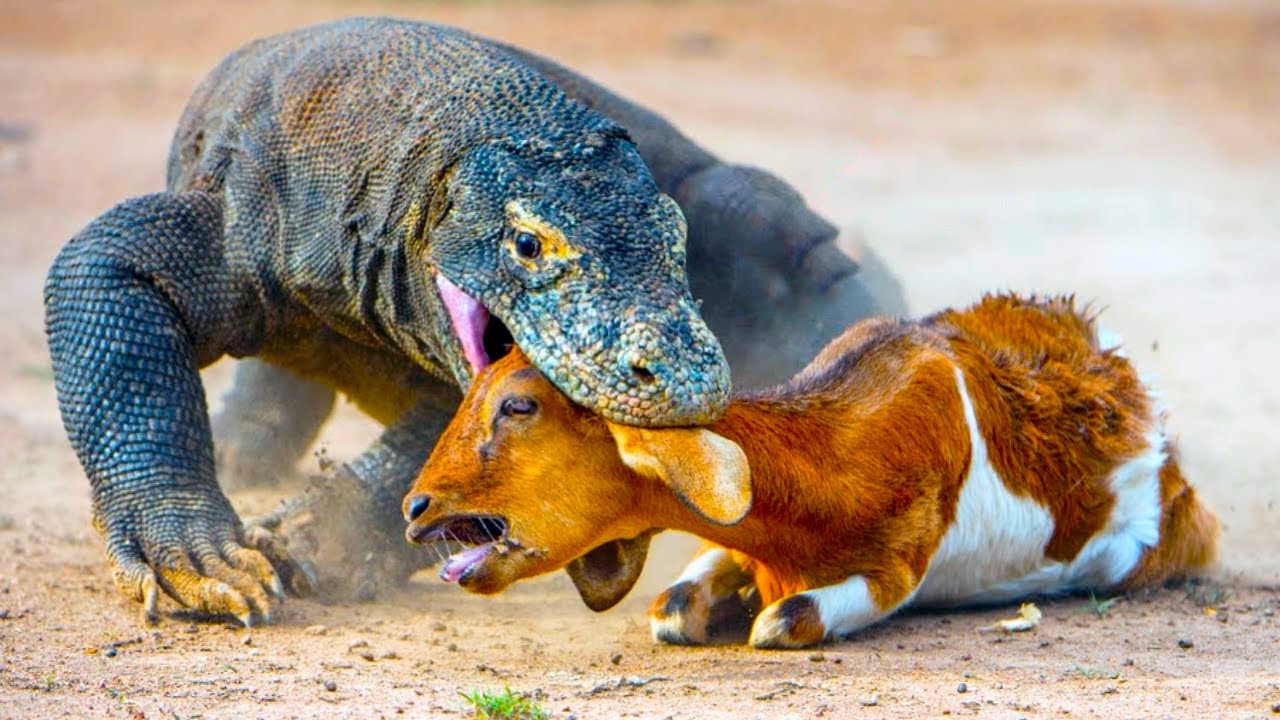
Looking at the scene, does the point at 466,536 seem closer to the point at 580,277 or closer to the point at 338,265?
the point at 580,277

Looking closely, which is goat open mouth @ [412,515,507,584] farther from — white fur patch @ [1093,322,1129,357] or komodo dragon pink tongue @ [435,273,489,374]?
white fur patch @ [1093,322,1129,357]

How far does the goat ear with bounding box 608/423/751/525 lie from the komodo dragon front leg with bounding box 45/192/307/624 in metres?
1.73

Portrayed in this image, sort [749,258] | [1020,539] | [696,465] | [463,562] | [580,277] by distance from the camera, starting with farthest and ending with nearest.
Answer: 1. [749,258]
2. [1020,539]
3. [580,277]
4. [463,562]
5. [696,465]

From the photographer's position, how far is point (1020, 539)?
584 cm

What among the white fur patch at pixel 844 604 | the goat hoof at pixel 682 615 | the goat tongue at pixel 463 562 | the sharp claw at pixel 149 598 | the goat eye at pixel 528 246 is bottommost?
the sharp claw at pixel 149 598

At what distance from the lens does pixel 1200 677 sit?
16.8 feet

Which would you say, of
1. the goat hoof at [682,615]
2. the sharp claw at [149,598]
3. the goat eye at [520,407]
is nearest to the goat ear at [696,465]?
the goat eye at [520,407]

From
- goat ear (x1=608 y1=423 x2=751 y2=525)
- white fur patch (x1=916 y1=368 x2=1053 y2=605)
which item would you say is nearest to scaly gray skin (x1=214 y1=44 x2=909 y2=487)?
white fur patch (x1=916 y1=368 x2=1053 y2=605)

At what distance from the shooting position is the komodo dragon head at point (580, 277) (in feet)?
15.8

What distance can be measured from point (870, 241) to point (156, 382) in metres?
7.46

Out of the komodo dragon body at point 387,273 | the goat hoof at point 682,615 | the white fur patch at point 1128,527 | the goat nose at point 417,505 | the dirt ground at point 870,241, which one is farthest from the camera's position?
the white fur patch at point 1128,527

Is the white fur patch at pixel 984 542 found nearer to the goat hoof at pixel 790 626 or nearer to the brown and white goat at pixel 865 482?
the brown and white goat at pixel 865 482

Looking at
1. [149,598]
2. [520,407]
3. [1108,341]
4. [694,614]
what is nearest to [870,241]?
[1108,341]

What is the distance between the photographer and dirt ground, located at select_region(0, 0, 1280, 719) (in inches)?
197
